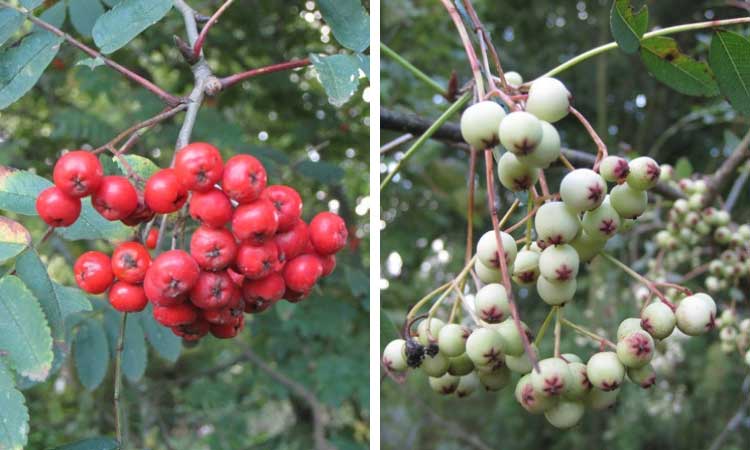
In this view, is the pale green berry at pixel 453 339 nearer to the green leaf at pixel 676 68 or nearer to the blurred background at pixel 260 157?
the green leaf at pixel 676 68

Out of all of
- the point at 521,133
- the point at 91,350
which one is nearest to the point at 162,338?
the point at 91,350

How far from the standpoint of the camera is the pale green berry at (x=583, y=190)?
0.46m

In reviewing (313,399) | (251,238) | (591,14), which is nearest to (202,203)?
→ (251,238)

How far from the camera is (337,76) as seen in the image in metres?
0.62

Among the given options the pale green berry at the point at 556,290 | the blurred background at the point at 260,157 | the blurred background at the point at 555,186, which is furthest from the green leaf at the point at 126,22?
the blurred background at the point at 555,186

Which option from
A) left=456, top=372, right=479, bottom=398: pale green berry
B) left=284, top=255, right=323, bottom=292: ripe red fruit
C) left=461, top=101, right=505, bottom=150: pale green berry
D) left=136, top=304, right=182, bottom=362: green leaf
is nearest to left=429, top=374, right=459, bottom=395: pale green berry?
left=456, top=372, right=479, bottom=398: pale green berry

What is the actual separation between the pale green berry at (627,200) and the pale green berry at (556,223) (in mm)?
39

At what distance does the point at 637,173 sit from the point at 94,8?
2.35 ft

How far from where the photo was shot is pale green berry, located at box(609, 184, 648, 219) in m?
0.49

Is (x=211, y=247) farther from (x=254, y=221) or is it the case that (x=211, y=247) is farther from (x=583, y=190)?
(x=583, y=190)

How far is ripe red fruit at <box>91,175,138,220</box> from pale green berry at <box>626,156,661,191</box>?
1.10 feet

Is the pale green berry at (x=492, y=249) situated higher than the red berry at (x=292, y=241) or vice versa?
the pale green berry at (x=492, y=249)

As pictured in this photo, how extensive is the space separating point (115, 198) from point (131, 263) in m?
0.06

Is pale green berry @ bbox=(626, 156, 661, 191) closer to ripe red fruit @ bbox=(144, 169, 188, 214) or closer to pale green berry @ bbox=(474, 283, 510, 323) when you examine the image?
pale green berry @ bbox=(474, 283, 510, 323)
